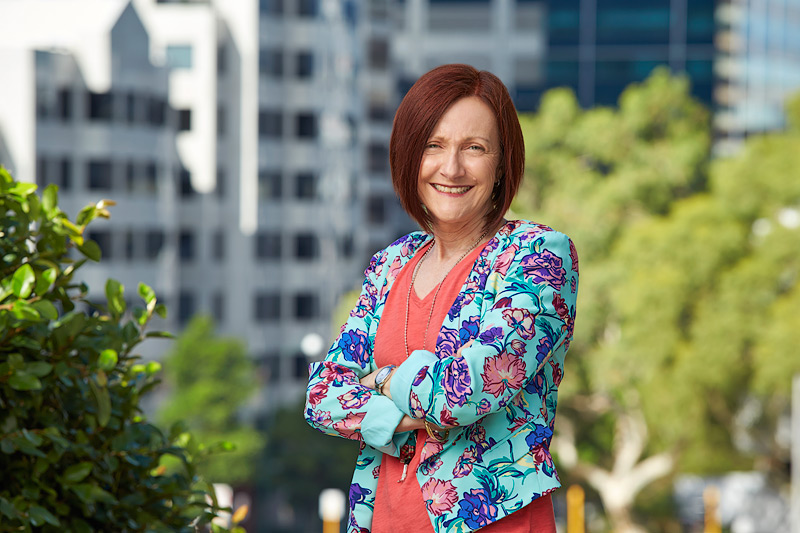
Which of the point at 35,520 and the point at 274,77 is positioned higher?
the point at 274,77

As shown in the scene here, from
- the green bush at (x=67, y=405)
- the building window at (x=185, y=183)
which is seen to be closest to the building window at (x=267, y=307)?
the building window at (x=185, y=183)

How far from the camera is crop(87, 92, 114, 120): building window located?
105 ft

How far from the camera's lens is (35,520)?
2723 millimetres

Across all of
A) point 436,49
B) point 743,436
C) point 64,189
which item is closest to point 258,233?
point 64,189

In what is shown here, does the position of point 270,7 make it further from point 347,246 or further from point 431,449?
point 431,449

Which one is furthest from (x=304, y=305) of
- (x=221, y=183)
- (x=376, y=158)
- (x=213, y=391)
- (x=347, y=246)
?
(x=213, y=391)

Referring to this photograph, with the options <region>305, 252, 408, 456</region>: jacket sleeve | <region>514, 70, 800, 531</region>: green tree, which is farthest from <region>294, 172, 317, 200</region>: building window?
<region>305, 252, 408, 456</region>: jacket sleeve

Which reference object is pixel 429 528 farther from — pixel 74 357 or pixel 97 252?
pixel 97 252

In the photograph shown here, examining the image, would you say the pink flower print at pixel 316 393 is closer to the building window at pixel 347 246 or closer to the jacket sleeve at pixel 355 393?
the jacket sleeve at pixel 355 393

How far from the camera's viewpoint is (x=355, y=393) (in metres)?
2.45

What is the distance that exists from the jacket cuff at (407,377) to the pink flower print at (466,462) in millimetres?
124

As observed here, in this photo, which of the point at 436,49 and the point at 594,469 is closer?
the point at 594,469

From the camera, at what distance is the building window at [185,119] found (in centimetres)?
3928

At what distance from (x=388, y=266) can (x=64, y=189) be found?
99.8 feet
